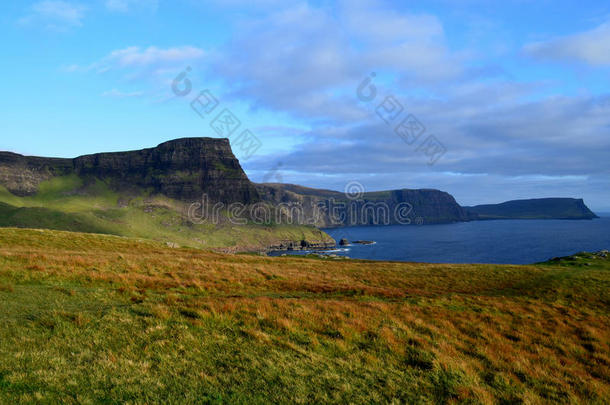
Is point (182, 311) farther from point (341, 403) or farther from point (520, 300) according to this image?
point (520, 300)

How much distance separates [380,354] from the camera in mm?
10852

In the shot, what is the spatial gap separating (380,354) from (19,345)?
11.2 metres

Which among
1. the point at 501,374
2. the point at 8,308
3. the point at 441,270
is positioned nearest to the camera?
the point at 501,374

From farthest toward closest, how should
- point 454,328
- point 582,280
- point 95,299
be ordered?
1. point 582,280
2. point 95,299
3. point 454,328

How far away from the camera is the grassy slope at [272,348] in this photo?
8023 millimetres

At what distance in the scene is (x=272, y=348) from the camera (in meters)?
10.4

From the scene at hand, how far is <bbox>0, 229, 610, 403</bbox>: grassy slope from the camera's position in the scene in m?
8.02

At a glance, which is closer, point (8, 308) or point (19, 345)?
point (19, 345)

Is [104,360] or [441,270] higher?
[104,360]

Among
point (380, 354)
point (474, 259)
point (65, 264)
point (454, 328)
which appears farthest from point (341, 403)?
point (474, 259)

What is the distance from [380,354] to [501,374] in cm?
379

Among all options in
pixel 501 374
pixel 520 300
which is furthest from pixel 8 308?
pixel 520 300

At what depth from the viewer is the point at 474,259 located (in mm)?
160125

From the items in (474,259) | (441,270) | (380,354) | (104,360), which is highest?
(104,360)
